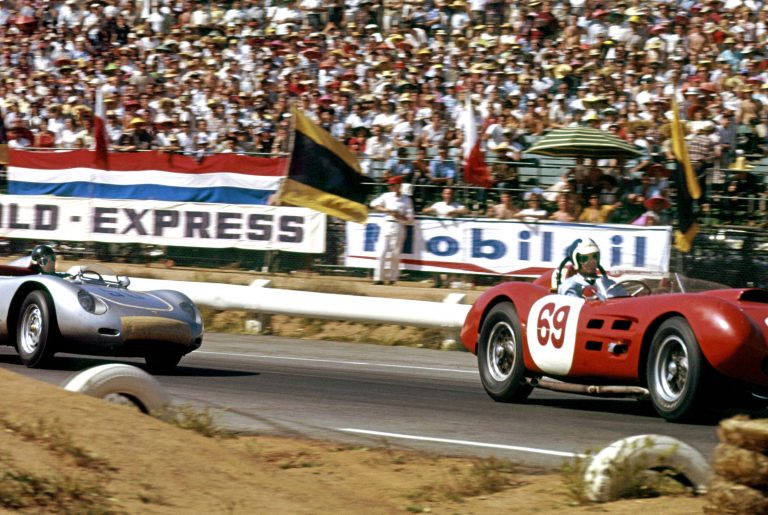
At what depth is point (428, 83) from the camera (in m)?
17.9

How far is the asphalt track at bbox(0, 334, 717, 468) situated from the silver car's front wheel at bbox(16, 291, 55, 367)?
142mm

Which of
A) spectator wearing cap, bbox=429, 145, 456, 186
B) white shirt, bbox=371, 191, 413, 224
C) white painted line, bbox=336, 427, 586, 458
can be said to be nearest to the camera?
white painted line, bbox=336, 427, 586, 458

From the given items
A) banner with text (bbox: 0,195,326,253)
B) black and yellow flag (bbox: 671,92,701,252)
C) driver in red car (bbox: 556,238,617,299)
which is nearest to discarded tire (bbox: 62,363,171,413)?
driver in red car (bbox: 556,238,617,299)

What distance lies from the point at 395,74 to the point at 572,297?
32.8 ft

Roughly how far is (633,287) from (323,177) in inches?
308

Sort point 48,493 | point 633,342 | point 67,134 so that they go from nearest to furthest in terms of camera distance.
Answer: point 48,493
point 633,342
point 67,134

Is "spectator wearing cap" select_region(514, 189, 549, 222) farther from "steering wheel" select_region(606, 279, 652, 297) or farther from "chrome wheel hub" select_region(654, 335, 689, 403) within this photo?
"chrome wheel hub" select_region(654, 335, 689, 403)

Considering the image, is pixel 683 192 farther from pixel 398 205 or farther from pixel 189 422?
pixel 189 422

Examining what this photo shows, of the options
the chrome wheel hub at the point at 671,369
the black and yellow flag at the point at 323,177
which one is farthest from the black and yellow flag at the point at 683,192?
the chrome wheel hub at the point at 671,369

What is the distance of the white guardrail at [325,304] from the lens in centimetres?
1425

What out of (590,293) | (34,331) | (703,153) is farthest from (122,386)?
(703,153)

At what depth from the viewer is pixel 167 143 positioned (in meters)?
19.2

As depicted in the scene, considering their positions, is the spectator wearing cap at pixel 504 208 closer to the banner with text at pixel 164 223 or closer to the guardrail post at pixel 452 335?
the guardrail post at pixel 452 335

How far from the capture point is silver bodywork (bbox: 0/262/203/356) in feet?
33.9
